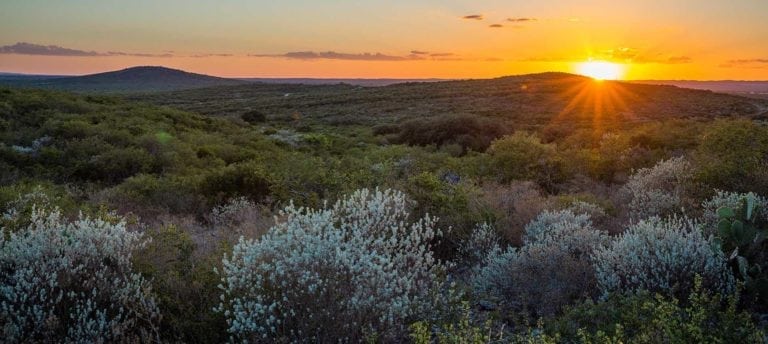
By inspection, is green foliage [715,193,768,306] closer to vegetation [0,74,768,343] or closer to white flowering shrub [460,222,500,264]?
vegetation [0,74,768,343]

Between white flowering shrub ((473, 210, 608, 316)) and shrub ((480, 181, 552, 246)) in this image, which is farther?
shrub ((480, 181, 552, 246))

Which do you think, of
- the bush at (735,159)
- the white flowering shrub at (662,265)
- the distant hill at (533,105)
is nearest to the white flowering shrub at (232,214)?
the white flowering shrub at (662,265)

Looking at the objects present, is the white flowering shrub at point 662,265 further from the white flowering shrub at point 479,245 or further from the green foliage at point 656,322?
the white flowering shrub at point 479,245

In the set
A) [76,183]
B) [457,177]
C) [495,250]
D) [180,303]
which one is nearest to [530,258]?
[495,250]

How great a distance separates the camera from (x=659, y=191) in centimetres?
828

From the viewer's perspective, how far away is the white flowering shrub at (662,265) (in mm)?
4926

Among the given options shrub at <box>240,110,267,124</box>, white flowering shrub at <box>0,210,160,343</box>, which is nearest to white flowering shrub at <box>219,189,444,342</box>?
white flowering shrub at <box>0,210,160,343</box>

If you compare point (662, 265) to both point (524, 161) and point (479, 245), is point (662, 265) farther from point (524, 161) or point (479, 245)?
point (524, 161)

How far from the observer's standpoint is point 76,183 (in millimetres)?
14469

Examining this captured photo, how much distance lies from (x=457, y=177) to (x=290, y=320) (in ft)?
31.2

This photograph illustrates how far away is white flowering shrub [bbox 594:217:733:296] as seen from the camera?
194 inches

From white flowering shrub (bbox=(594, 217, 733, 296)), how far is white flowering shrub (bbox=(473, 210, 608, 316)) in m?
0.27

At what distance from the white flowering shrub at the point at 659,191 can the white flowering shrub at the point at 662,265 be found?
2.22 metres

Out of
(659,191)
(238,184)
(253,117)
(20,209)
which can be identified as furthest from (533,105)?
(20,209)
